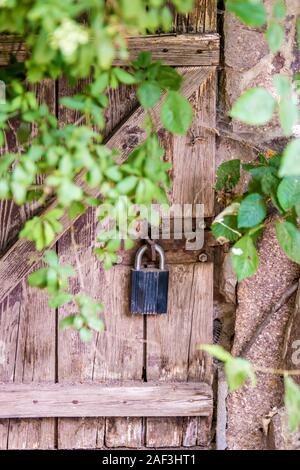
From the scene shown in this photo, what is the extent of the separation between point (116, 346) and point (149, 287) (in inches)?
10.0

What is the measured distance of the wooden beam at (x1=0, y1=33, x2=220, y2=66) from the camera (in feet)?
7.32

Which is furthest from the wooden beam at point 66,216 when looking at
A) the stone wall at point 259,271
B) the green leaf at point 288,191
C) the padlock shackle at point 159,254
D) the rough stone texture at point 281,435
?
the rough stone texture at point 281,435

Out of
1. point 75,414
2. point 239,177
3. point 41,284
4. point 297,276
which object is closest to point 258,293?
point 297,276

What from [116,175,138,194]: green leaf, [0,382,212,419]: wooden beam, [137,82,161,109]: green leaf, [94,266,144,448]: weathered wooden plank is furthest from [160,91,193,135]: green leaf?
[0,382,212,419]: wooden beam

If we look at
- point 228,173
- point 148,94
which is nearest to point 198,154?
point 228,173

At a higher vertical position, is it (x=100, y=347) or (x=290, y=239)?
(x=290, y=239)

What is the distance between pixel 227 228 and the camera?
2223 mm

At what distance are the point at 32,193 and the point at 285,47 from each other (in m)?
0.98

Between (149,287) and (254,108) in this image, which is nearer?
(254,108)

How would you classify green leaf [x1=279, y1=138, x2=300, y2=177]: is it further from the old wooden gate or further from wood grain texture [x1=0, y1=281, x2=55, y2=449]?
wood grain texture [x1=0, y1=281, x2=55, y2=449]

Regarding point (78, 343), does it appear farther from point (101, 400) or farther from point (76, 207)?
point (76, 207)

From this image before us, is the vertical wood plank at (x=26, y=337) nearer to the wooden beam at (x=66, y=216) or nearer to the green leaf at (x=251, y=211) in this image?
the wooden beam at (x=66, y=216)

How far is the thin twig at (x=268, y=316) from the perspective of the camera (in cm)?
242

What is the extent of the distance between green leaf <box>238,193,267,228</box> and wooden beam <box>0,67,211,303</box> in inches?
17.2
